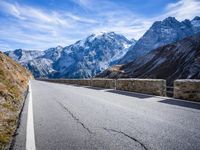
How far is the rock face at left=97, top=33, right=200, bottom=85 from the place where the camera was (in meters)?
84.9

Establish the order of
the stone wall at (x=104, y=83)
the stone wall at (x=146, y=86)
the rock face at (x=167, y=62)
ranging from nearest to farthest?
the stone wall at (x=146, y=86), the stone wall at (x=104, y=83), the rock face at (x=167, y=62)

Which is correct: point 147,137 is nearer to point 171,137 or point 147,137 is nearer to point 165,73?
point 171,137

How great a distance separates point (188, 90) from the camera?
12.4m

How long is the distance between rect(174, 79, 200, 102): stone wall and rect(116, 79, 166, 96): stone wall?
179cm

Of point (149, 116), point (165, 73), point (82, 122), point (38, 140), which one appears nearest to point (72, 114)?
point (82, 122)

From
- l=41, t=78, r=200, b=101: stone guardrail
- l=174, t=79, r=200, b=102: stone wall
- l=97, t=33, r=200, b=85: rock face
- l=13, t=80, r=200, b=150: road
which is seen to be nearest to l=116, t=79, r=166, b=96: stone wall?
l=41, t=78, r=200, b=101: stone guardrail

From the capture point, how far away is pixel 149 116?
7.91 m

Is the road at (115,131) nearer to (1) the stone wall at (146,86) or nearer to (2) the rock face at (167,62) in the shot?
(1) the stone wall at (146,86)

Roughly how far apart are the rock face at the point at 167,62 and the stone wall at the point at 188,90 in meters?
60.6

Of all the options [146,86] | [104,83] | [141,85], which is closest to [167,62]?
[104,83]

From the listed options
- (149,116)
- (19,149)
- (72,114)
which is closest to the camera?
(19,149)

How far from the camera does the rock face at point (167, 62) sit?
84938mm

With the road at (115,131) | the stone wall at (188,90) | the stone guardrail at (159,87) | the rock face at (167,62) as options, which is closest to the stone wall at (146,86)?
the stone guardrail at (159,87)

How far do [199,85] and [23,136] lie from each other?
8.94 meters
